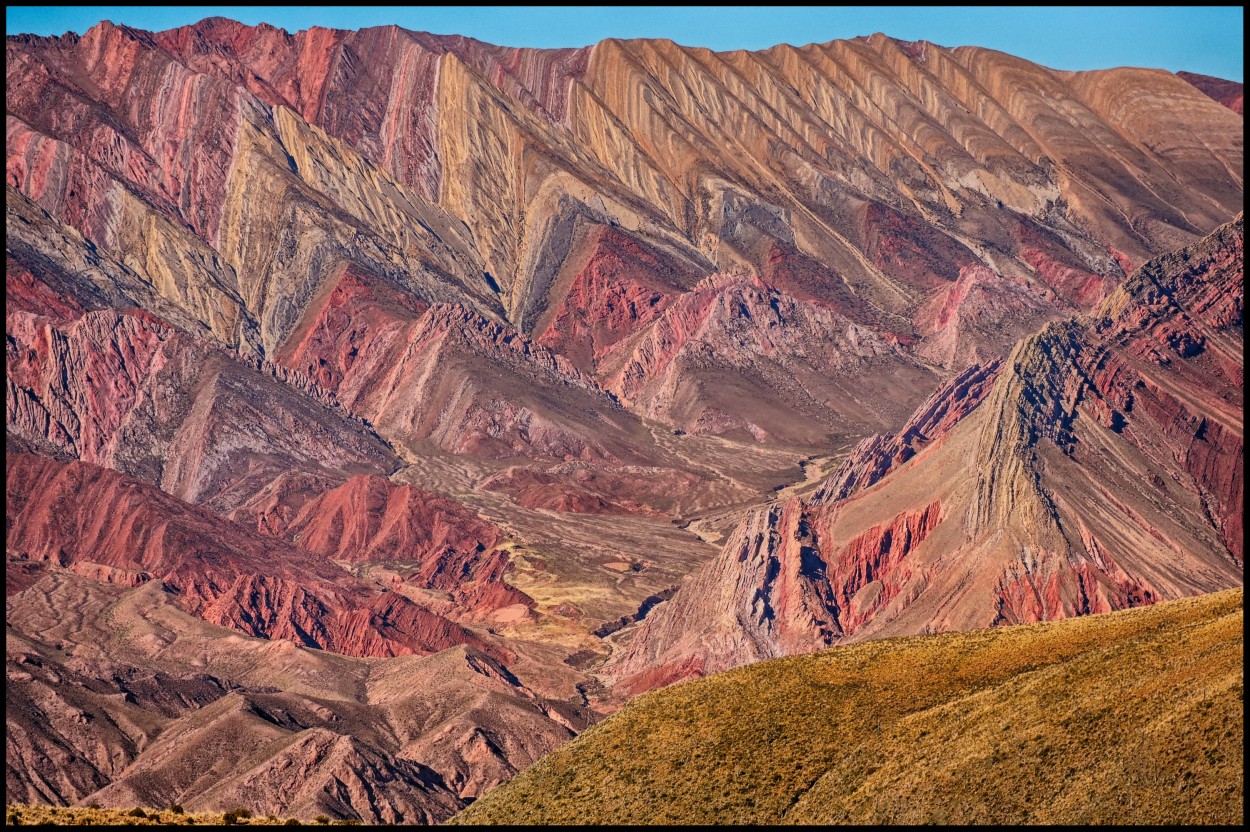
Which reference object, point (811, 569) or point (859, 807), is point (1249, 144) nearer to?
point (859, 807)

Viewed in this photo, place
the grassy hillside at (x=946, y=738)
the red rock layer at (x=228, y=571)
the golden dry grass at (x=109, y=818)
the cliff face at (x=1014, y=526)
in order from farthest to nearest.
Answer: the red rock layer at (x=228, y=571), the cliff face at (x=1014, y=526), the golden dry grass at (x=109, y=818), the grassy hillside at (x=946, y=738)

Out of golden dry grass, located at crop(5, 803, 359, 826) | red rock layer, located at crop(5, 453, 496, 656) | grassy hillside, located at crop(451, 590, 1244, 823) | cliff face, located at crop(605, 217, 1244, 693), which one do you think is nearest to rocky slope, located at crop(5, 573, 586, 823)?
red rock layer, located at crop(5, 453, 496, 656)

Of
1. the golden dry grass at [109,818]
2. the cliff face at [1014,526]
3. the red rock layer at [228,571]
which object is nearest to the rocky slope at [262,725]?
the red rock layer at [228,571]

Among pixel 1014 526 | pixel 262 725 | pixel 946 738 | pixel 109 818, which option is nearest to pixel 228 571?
pixel 262 725

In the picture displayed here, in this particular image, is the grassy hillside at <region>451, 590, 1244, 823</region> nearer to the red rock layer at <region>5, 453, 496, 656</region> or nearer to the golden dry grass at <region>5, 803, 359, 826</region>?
the golden dry grass at <region>5, 803, 359, 826</region>

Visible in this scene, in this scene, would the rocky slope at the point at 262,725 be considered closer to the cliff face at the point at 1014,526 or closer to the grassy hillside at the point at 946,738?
the cliff face at the point at 1014,526

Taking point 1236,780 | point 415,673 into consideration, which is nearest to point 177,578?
point 415,673
